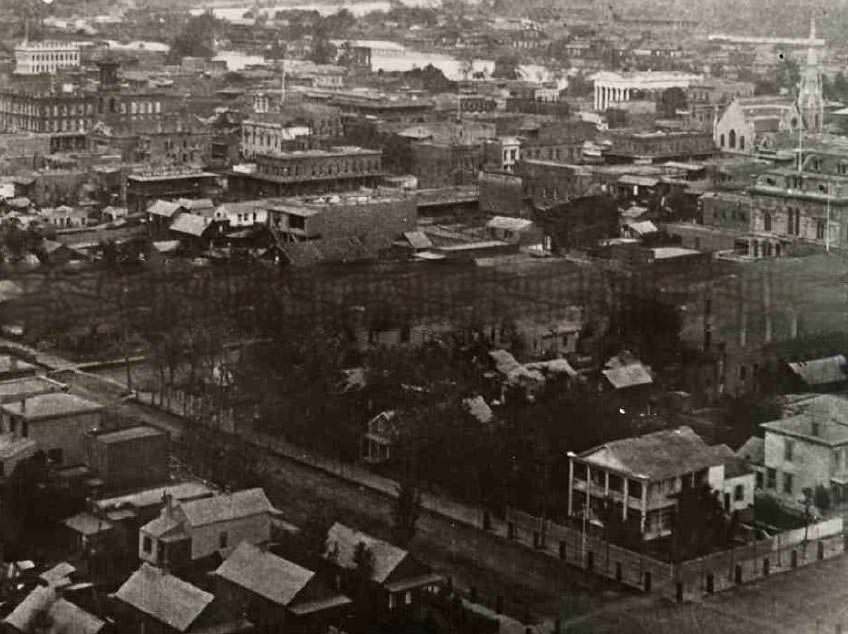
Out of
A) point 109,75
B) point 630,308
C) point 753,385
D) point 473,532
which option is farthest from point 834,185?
point 109,75

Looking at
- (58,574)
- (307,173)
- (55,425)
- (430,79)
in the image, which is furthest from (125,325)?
(430,79)

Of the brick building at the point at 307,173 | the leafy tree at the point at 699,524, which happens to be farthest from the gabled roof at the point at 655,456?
the brick building at the point at 307,173

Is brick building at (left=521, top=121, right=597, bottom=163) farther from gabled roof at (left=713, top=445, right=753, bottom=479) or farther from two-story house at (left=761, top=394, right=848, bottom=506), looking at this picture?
gabled roof at (left=713, top=445, right=753, bottom=479)

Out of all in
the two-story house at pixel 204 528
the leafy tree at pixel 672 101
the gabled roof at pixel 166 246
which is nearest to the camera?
the two-story house at pixel 204 528

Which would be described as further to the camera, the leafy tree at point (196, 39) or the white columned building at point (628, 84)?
the leafy tree at point (196, 39)

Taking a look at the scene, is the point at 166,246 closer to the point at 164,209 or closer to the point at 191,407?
the point at 164,209

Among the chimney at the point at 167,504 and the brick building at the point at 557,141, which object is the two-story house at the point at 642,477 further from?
the brick building at the point at 557,141

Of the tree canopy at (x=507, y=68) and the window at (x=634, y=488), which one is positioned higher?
the tree canopy at (x=507, y=68)
